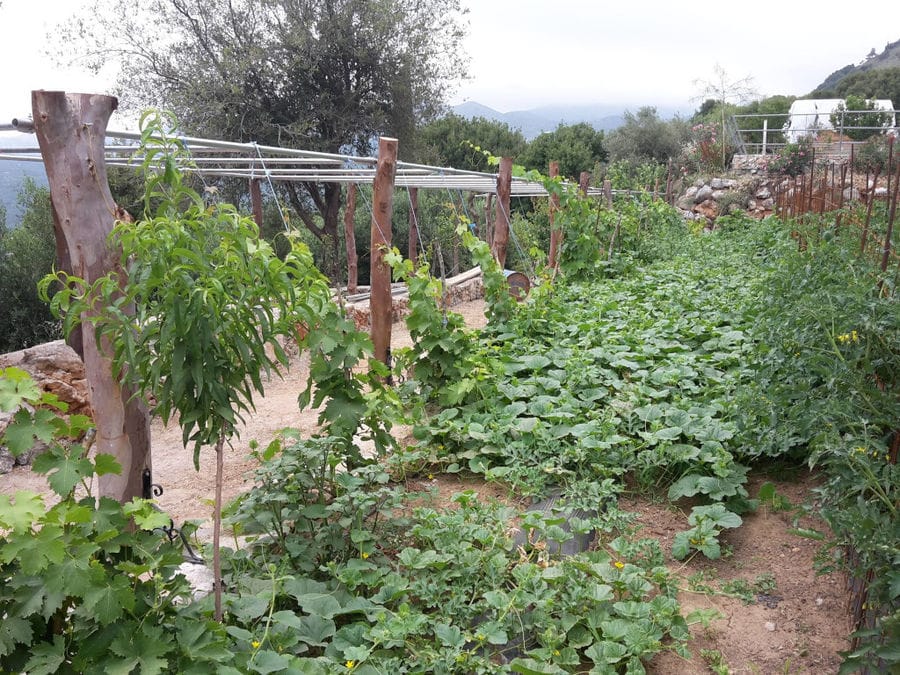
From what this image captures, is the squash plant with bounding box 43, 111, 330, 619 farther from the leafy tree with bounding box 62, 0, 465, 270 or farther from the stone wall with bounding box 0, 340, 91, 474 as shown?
the leafy tree with bounding box 62, 0, 465, 270

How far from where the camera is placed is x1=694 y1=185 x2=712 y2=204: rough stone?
19.6m

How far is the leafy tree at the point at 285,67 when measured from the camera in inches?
509

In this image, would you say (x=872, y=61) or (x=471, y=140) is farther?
(x=872, y=61)

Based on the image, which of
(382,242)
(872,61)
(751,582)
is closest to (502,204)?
(382,242)

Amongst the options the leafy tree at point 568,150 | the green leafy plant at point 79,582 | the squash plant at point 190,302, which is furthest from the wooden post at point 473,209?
the green leafy plant at point 79,582

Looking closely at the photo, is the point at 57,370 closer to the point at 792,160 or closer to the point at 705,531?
the point at 705,531

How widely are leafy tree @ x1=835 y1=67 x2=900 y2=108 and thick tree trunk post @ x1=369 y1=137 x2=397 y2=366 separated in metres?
37.2

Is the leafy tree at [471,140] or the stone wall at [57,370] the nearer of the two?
the stone wall at [57,370]

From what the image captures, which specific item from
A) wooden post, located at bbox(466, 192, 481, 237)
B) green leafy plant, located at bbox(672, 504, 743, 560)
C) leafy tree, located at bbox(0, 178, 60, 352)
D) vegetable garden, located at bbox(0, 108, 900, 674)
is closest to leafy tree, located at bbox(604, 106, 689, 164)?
wooden post, located at bbox(466, 192, 481, 237)

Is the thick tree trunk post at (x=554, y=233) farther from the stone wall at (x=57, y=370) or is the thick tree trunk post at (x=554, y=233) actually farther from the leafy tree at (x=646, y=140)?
the leafy tree at (x=646, y=140)

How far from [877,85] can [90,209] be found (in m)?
43.9

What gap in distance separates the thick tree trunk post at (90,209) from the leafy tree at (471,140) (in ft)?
71.6

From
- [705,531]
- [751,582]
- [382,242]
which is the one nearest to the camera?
[751,582]

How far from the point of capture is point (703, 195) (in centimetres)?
1967
